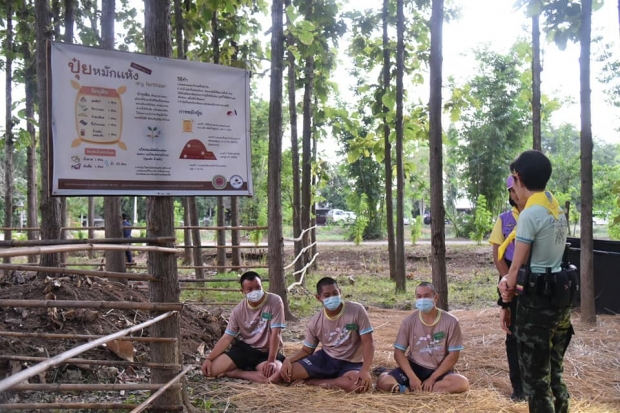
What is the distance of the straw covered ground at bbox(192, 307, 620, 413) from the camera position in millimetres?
4211

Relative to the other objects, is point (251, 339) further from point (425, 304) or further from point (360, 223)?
point (360, 223)

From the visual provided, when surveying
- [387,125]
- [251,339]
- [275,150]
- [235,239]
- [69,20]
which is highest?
[69,20]

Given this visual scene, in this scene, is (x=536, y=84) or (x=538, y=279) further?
(x=536, y=84)

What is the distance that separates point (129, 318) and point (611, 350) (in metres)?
4.94

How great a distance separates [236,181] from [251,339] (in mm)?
1938

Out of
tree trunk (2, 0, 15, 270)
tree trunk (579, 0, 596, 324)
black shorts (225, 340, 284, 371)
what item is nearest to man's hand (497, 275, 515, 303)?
black shorts (225, 340, 284, 371)

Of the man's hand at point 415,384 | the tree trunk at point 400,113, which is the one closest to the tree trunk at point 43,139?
the man's hand at point 415,384

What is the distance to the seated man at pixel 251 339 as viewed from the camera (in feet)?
17.2

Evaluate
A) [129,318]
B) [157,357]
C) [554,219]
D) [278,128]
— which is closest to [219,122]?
[157,357]

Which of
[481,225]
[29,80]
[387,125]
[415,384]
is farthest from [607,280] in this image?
[481,225]

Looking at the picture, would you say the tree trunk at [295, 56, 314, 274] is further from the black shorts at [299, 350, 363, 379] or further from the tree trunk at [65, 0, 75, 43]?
the black shorts at [299, 350, 363, 379]

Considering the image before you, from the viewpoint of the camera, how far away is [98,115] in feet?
12.0

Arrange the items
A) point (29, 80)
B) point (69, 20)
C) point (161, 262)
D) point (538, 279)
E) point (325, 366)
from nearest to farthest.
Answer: point (538, 279) → point (161, 262) → point (325, 366) → point (69, 20) → point (29, 80)

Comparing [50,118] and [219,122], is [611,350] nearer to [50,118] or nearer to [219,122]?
[219,122]
